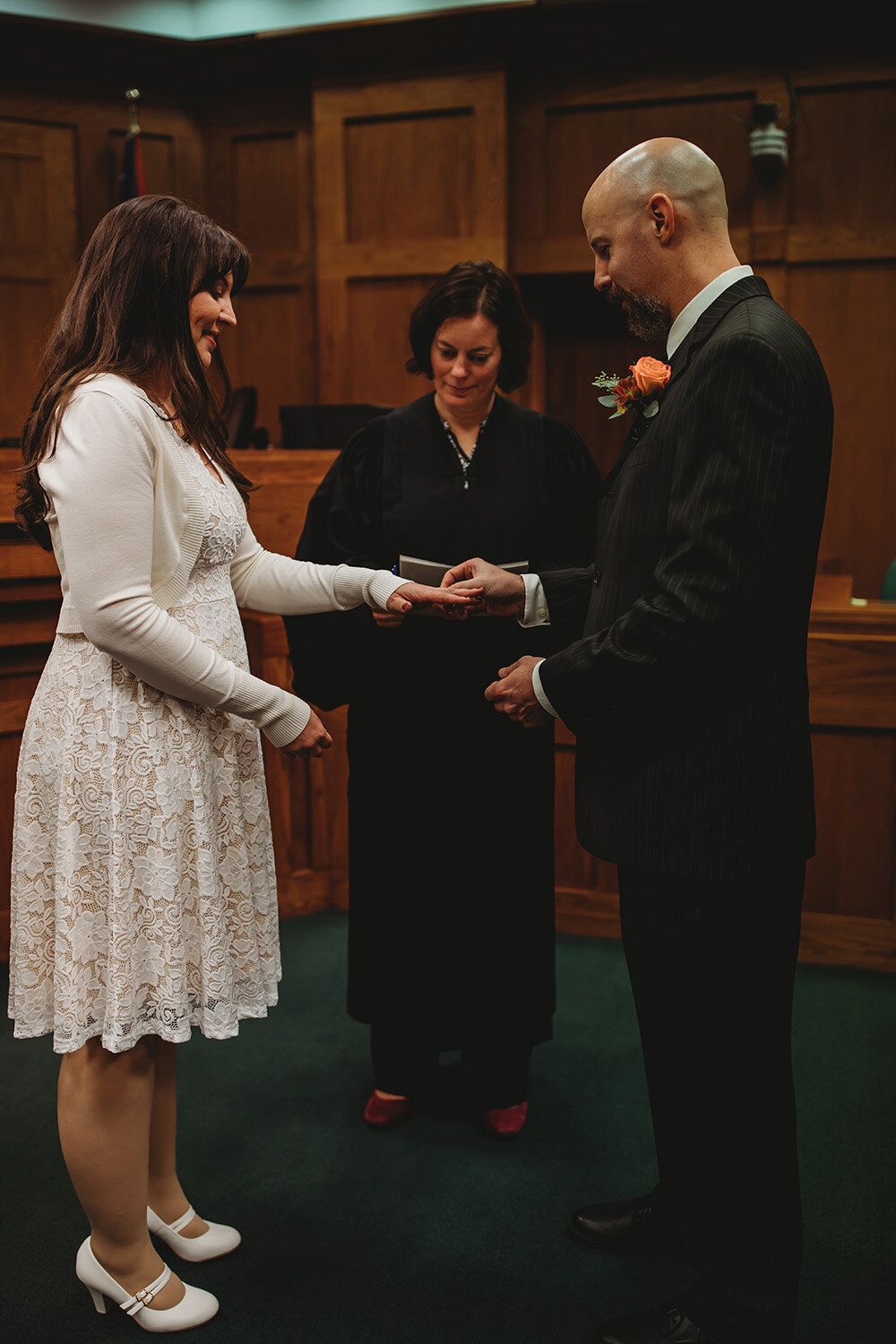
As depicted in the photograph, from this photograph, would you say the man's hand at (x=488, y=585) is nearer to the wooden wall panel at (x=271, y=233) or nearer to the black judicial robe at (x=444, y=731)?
the black judicial robe at (x=444, y=731)

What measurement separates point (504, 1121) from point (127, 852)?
1.16m

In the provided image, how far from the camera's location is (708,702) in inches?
54.2

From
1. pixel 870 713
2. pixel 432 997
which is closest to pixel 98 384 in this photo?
pixel 432 997

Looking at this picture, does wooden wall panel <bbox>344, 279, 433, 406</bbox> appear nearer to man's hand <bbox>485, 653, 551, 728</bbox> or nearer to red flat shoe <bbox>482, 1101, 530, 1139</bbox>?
red flat shoe <bbox>482, 1101, 530, 1139</bbox>

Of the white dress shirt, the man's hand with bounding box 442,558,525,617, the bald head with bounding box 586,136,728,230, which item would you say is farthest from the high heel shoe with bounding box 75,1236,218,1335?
the bald head with bounding box 586,136,728,230

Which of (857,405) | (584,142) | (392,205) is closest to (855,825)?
(857,405)

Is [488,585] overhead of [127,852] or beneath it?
overhead

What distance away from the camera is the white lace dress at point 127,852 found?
1.47 metres

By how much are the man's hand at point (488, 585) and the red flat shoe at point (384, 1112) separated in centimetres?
107

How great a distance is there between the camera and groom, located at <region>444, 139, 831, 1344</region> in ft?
4.25

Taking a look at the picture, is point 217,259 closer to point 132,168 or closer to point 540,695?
point 540,695

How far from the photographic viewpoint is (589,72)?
17.3 feet

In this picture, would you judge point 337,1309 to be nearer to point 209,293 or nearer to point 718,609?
point 718,609

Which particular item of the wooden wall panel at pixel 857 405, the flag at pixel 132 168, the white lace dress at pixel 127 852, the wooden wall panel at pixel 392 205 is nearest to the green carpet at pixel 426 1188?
the white lace dress at pixel 127 852
